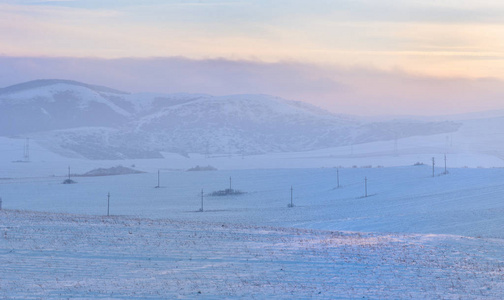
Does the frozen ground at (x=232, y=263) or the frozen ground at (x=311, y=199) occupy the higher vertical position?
the frozen ground at (x=232, y=263)

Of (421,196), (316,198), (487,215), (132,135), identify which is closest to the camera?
(487,215)

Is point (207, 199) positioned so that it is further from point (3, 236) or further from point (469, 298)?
point (469, 298)

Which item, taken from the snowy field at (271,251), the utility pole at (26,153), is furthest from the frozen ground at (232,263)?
the utility pole at (26,153)

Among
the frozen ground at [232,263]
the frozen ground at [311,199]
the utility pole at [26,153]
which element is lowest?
the frozen ground at [311,199]

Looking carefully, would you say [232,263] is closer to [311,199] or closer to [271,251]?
[271,251]

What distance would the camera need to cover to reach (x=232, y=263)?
19594 mm

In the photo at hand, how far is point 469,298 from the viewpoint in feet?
49.0

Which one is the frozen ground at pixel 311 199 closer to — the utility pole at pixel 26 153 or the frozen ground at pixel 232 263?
the frozen ground at pixel 232 263

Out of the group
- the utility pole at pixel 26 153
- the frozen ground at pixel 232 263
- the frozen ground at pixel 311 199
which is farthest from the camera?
the utility pole at pixel 26 153

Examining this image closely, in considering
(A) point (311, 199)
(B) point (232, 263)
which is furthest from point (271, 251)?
(A) point (311, 199)

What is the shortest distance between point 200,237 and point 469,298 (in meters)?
12.0

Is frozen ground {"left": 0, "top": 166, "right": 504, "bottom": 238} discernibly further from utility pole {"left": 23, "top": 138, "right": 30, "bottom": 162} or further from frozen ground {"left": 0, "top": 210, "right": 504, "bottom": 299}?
utility pole {"left": 23, "top": 138, "right": 30, "bottom": 162}

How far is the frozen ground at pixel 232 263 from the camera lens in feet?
50.7

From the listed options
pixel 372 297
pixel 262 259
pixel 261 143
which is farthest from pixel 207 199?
pixel 261 143
